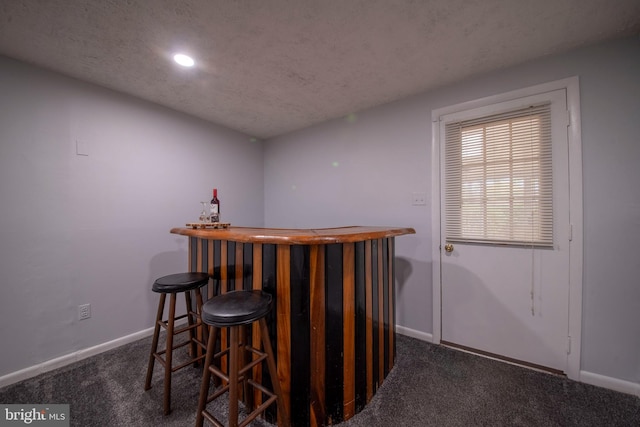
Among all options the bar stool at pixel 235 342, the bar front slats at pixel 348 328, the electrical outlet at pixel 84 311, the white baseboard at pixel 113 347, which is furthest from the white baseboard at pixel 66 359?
the bar front slats at pixel 348 328

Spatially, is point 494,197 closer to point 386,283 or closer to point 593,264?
point 593,264

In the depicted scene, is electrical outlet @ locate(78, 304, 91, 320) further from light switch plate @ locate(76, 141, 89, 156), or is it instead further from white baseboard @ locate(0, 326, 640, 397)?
light switch plate @ locate(76, 141, 89, 156)

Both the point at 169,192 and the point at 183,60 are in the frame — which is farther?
the point at 169,192

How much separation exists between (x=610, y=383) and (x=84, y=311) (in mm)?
4163

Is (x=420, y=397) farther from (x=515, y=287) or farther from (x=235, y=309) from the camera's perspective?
(x=235, y=309)

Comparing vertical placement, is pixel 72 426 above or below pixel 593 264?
below

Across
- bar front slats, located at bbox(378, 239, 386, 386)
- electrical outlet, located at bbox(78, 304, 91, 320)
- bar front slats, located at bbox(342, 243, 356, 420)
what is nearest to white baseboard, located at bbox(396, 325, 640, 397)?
bar front slats, located at bbox(378, 239, 386, 386)

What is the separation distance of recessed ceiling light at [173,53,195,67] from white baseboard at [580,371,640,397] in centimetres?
378

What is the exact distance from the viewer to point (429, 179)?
7.43 feet

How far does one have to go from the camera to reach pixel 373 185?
263 cm

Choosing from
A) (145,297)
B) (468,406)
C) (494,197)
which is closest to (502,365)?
(468,406)

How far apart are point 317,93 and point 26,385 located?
11.0 ft

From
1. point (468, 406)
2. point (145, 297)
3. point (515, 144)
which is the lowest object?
point (468, 406)

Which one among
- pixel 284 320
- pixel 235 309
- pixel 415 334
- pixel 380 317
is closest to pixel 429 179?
pixel 380 317
